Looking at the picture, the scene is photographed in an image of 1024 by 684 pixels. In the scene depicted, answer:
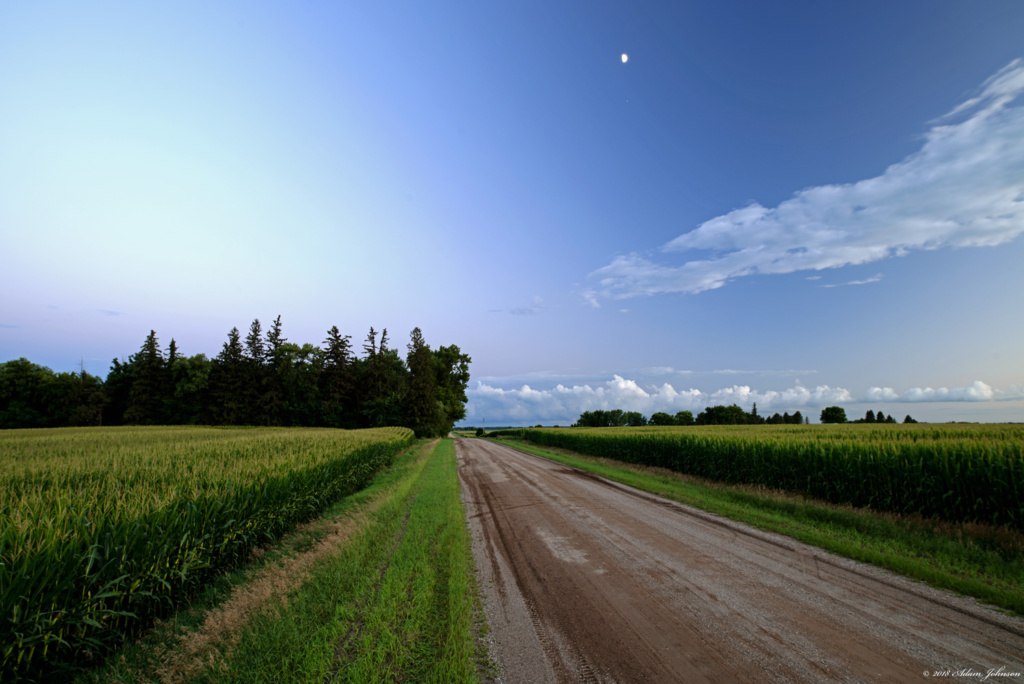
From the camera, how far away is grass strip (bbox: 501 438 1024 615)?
548 cm

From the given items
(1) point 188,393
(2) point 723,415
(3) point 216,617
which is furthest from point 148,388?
(2) point 723,415

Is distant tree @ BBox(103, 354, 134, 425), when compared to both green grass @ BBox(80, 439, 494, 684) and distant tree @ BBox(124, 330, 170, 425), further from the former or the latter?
green grass @ BBox(80, 439, 494, 684)

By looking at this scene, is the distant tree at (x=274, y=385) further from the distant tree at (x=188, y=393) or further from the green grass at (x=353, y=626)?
the green grass at (x=353, y=626)

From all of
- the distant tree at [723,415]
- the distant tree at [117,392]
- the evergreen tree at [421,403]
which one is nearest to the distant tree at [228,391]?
the distant tree at [117,392]

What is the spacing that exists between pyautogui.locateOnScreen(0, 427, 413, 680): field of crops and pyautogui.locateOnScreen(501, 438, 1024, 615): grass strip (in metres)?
9.75

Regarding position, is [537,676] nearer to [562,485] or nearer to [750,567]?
[750,567]

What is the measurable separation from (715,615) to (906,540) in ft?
20.4

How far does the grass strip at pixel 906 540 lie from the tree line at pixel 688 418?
7223 cm

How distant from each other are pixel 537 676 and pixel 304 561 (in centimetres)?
467

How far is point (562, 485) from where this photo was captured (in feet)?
45.1

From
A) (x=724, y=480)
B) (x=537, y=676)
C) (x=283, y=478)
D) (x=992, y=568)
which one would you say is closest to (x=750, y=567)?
(x=992, y=568)

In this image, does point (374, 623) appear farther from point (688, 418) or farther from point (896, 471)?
point (688, 418)

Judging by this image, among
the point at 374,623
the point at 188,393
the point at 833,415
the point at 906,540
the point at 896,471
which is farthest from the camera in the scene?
the point at 833,415

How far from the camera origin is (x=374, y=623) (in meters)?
4.29
